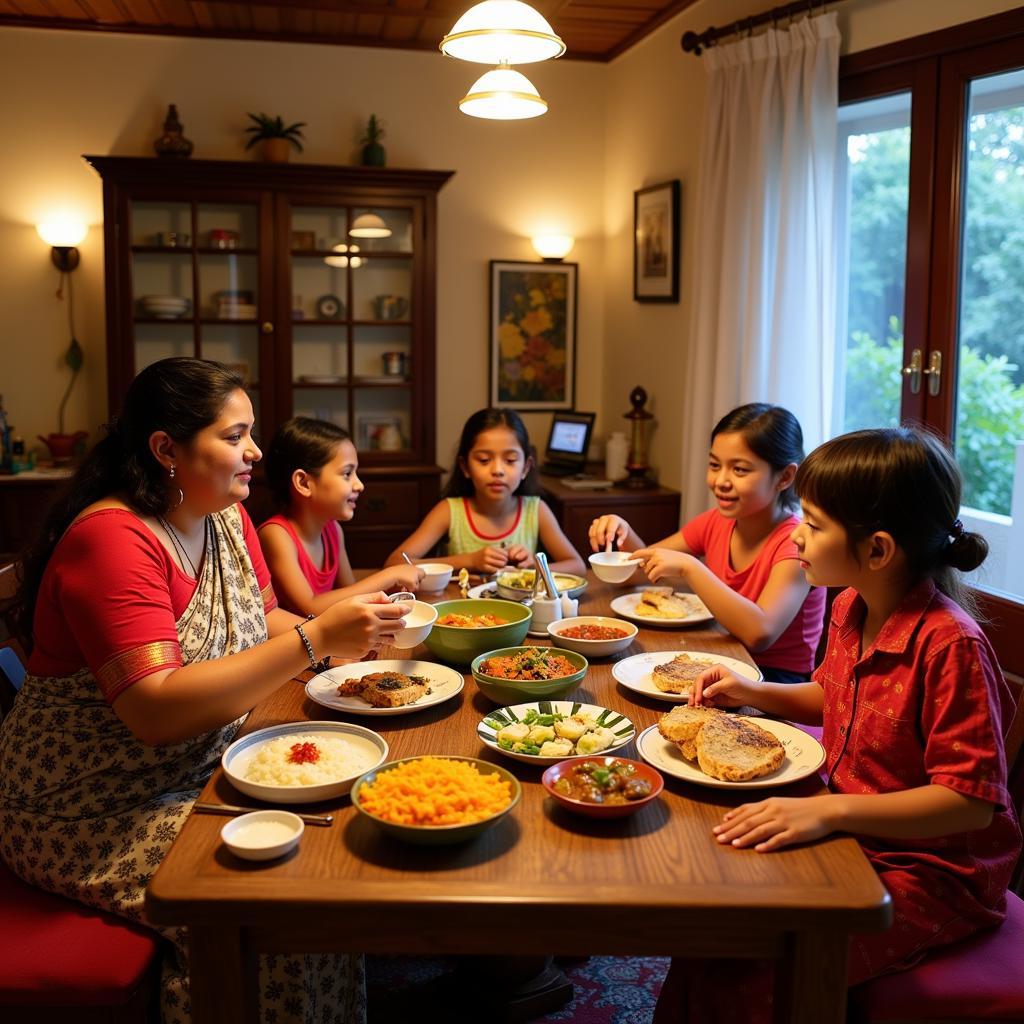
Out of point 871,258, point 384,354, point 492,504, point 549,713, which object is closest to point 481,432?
point 492,504

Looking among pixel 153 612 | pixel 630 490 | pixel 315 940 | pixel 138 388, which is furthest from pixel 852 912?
pixel 630 490

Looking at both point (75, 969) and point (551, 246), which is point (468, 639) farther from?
point (551, 246)

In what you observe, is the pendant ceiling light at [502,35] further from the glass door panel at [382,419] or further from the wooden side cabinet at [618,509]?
the glass door panel at [382,419]

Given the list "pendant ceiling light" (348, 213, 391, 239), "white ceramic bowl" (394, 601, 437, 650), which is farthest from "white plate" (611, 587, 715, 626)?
"pendant ceiling light" (348, 213, 391, 239)

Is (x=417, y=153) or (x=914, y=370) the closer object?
(x=914, y=370)

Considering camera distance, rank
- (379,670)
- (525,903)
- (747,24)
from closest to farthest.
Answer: (525,903), (379,670), (747,24)

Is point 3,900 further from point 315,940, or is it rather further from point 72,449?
point 72,449

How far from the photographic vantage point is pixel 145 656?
154cm

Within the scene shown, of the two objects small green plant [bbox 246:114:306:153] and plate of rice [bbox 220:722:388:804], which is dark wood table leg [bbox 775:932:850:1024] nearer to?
plate of rice [bbox 220:722:388:804]

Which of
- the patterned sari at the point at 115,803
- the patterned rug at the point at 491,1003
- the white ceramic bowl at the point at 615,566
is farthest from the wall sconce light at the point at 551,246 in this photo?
the patterned sari at the point at 115,803

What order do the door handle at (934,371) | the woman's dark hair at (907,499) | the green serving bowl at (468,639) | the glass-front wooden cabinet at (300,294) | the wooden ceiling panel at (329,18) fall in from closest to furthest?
1. the woman's dark hair at (907,499)
2. the green serving bowl at (468,639)
3. the door handle at (934,371)
4. the wooden ceiling panel at (329,18)
5. the glass-front wooden cabinet at (300,294)

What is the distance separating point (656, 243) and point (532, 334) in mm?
904

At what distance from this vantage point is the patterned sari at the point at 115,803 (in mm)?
1558

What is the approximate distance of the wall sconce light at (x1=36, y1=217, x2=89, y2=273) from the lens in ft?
15.1
